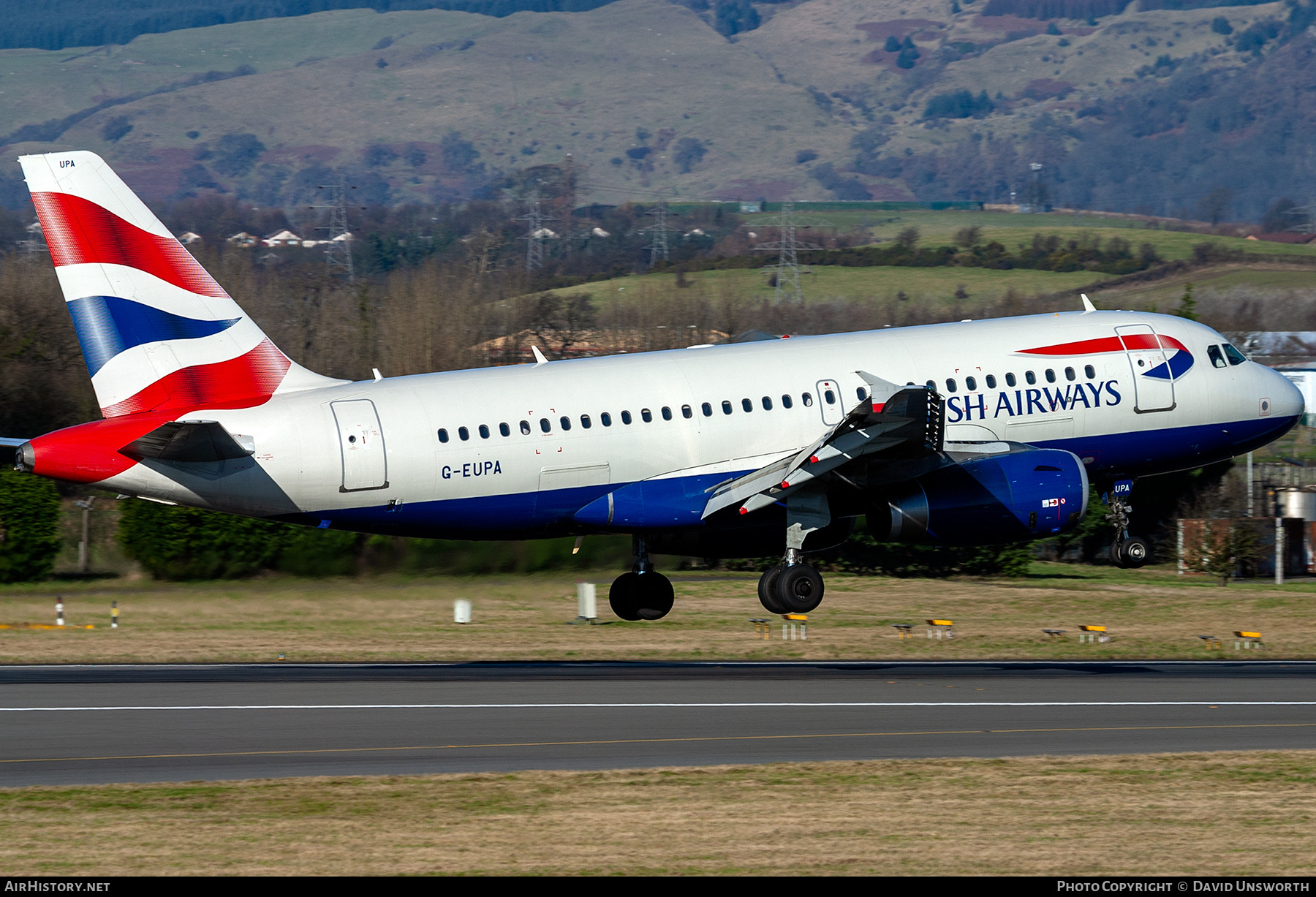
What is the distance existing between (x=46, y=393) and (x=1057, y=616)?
42.4 metres

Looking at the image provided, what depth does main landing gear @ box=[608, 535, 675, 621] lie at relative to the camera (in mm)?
36688

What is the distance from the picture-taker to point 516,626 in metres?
44.2

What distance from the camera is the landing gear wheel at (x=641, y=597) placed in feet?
120

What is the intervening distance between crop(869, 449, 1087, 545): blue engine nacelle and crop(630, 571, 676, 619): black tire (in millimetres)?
5109

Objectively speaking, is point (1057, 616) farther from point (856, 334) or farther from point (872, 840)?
point (872, 840)

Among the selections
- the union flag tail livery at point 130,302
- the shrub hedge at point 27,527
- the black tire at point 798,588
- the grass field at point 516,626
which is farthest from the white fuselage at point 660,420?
the shrub hedge at point 27,527

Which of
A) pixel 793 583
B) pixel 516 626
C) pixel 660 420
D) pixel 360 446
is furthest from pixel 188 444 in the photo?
pixel 516 626

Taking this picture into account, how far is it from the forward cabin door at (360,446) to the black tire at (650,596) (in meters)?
6.90

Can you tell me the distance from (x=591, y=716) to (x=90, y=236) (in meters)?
13.6

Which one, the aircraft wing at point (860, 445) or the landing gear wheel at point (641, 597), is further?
the landing gear wheel at point (641, 597)

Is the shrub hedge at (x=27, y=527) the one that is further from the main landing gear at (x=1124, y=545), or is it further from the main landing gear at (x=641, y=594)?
the main landing gear at (x=1124, y=545)

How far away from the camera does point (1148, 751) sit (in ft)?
81.3

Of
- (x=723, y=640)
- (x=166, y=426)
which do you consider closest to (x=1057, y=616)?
(x=723, y=640)

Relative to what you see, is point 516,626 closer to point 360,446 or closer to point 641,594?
point 641,594
